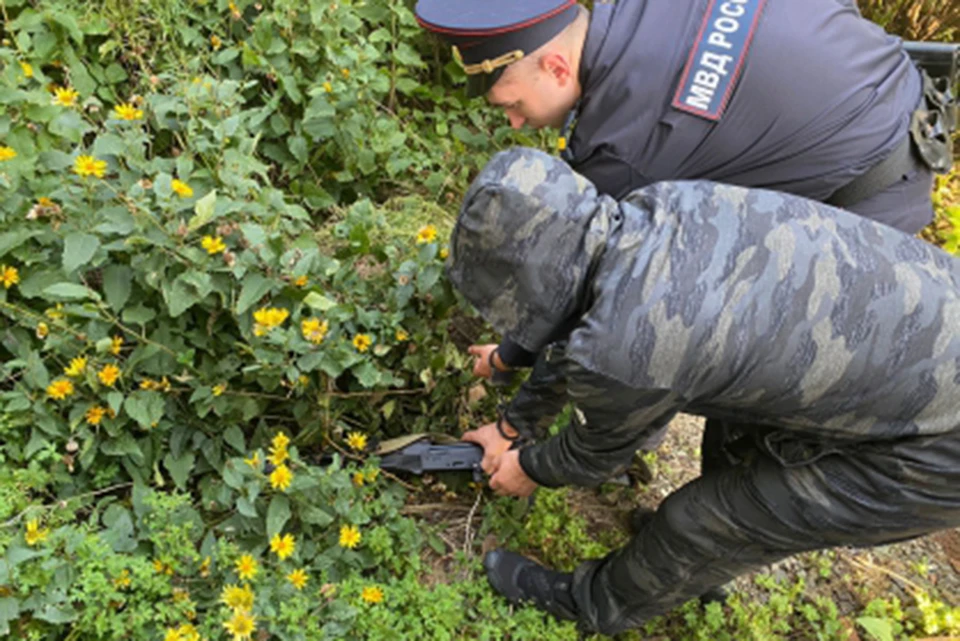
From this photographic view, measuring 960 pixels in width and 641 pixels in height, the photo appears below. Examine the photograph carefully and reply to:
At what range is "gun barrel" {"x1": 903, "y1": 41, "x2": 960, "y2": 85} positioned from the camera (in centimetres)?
240

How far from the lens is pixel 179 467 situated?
2.18 meters

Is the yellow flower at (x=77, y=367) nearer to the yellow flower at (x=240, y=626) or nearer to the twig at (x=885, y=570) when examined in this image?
the yellow flower at (x=240, y=626)

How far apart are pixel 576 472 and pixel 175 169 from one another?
4.75 ft

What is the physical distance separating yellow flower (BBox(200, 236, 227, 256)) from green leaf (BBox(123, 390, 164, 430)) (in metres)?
0.47

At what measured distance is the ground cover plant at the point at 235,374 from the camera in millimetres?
1844

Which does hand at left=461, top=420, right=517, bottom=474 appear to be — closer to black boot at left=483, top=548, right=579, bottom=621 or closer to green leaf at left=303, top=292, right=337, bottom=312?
black boot at left=483, top=548, right=579, bottom=621

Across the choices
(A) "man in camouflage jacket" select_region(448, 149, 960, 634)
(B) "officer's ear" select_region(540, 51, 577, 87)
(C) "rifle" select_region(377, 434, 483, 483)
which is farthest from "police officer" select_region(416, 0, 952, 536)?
(C) "rifle" select_region(377, 434, 483, 483)

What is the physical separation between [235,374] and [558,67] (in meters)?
1.24

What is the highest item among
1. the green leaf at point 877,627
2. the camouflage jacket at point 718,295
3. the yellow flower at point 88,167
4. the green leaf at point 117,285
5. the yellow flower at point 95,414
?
the camouflage jacket at point 718,295

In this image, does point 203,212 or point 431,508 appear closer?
point 203,212

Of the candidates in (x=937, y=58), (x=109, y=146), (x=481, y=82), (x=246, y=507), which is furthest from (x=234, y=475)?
(x=937, y=58)

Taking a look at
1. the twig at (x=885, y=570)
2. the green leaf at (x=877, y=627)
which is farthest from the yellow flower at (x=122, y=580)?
the twig at (x=885, y=570)

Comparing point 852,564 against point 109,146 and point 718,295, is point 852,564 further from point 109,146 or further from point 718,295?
point 109,146

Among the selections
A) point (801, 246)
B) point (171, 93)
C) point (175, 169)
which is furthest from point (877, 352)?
point (171, 93)
